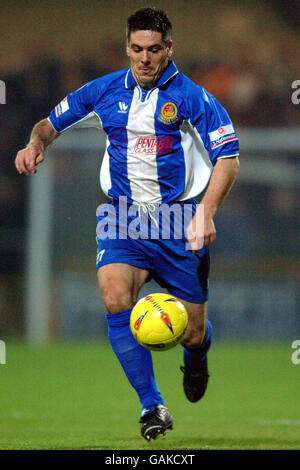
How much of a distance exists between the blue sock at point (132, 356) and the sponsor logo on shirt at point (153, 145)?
3.11 ft

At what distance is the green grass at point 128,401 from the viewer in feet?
16.6

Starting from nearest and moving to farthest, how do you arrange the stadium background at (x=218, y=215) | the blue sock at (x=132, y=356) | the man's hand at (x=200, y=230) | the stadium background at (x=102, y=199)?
the man's hand at (x=200, y=230), the blue sock at (x=132, y=356), the stadium background at (x=102, y=199), the stadium background at (x=218, y=215)

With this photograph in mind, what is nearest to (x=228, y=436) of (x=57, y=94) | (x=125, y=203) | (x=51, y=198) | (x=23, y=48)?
(x=125, y=203)

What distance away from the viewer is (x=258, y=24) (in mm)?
13836

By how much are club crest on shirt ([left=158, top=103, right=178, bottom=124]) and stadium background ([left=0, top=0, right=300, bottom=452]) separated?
11.3 feet

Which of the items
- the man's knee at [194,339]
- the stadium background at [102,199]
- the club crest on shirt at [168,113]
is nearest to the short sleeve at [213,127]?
the club crest on shirt at [168,113]

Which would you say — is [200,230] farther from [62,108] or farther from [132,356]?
→ [62,108]

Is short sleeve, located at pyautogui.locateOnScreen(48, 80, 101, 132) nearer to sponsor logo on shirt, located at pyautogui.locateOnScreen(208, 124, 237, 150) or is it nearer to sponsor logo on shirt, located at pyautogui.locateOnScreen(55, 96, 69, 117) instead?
sponsor logo on shirt, located at pyautogui.locateOnScreen(55, 96, 69, 117)

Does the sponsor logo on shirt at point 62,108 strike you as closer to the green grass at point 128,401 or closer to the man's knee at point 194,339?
the man's knee at point 194,339

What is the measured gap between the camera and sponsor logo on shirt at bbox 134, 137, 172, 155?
5141 mm

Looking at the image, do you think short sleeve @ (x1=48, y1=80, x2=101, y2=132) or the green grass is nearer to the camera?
the green grass

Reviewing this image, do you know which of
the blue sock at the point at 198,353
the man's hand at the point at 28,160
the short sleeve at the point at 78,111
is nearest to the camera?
the man's hand at the point at 28,160

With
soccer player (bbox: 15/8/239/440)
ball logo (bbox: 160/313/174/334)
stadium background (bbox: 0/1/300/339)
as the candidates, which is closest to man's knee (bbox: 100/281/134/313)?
soccer player (bbox: 15/8/239/440)
